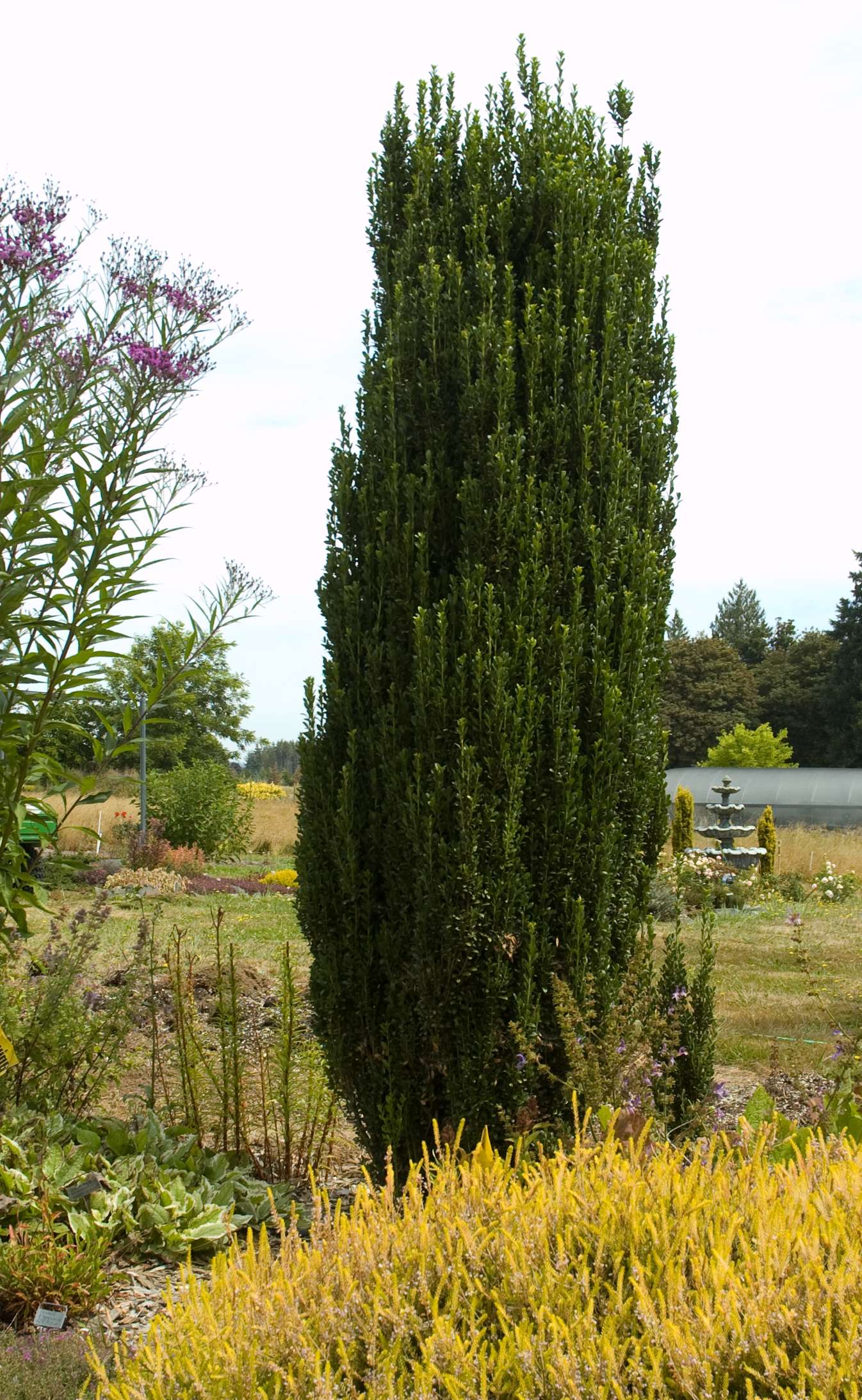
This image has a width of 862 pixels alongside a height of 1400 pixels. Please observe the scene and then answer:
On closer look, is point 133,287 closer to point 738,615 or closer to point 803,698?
point 803,698

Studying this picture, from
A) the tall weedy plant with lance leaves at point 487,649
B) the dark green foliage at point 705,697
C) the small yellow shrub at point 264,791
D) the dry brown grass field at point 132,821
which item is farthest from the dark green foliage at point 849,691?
the tall weedy plant with lance leaves at point 487,649

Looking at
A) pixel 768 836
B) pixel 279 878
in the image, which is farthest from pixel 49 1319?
pixel 768 836

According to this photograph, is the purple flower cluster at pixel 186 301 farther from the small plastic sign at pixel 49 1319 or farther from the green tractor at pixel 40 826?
the small plastic sign at pixel 49 1319

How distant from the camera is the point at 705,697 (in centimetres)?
4478

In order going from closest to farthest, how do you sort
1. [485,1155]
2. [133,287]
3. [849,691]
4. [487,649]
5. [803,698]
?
[485,1155] → [133,287] → [487,649] → [849,691] → [803,698]

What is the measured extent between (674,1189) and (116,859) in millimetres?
15610

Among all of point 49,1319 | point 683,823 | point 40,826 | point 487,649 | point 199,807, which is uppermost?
point 487,649

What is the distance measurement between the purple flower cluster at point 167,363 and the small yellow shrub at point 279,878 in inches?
517

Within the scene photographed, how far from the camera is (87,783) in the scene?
10.2 ft

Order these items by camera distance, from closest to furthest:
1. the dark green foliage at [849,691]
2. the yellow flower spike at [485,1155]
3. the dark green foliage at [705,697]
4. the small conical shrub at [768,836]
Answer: the yellow flower spike at [485,1155]
the small conical shrub at [768,836]
the dark green foliage at [849,691]
the dark green foliage at [705,697]

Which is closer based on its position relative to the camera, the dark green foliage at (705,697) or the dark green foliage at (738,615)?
the dark green foliage at (705,697)

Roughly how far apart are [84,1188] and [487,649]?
7.09 feet

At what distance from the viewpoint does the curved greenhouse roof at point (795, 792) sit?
29609 mm

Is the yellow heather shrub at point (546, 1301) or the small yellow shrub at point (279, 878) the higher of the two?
the yellow heather shrub at point (546, 1301)
